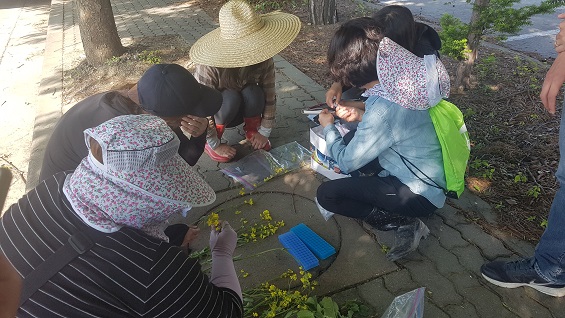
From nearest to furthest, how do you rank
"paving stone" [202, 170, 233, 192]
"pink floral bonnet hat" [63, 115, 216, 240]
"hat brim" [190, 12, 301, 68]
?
"pink floral bonnet hat" [63, 115, 216, 240] → "hat brim" [190, 12, 301, 68] → "paving stone" [202, 170, 233, 192]

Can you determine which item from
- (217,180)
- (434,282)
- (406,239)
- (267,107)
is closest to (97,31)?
(267,107)

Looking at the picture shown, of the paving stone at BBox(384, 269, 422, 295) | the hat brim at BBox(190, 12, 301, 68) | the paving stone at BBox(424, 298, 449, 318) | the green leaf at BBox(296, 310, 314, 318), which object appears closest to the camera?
the green leaf at BBox(296, 310, 314, 318)

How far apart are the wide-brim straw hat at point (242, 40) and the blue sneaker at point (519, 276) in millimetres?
1773

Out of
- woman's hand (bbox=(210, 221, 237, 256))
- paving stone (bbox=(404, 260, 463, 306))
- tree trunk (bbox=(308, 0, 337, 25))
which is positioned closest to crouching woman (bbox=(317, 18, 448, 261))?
paving stone (bbox=(404, 260, 463, 306))

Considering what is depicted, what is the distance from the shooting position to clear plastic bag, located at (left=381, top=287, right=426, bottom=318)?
1.63 meters

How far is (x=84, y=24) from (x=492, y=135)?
4613 millimetres

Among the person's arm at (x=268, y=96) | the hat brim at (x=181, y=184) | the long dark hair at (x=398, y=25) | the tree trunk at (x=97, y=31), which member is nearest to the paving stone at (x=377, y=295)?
the hat brim at (x=181, y=184)

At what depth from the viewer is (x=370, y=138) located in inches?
77.9

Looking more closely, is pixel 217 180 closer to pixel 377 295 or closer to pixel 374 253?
pixel 374 253

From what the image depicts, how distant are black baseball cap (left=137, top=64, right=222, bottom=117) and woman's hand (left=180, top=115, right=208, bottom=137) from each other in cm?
21

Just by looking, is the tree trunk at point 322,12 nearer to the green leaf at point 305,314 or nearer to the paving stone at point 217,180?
the paving stone at point 217,180

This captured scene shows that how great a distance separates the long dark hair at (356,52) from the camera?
6.91ft

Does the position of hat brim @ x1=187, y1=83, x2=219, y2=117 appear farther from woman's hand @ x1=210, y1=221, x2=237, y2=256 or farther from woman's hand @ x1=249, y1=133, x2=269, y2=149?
woman's hand @ x1=249, y1=133, x2=269, y2=149

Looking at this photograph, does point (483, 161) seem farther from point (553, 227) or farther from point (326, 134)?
point (326, 134)
